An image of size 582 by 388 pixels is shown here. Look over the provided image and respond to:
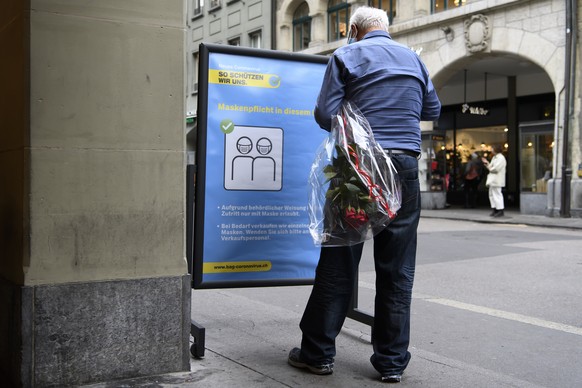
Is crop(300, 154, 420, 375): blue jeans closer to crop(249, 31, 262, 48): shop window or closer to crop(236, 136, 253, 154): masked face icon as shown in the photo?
crop(236, 136, 253, 154): masked face icon

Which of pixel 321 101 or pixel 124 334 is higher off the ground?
pixel 321 101

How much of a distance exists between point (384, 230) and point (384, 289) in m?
0.32

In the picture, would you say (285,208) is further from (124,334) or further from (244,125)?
(124,334)

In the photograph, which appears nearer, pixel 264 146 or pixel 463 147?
pixel 264 146

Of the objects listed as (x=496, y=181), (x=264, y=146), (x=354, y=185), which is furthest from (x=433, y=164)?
(x=354, y=185)

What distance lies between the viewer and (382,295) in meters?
3.75

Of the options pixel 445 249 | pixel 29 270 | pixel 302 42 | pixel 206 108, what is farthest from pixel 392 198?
pixel 302 42

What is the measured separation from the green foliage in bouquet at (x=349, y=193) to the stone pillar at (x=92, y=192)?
2.68ft

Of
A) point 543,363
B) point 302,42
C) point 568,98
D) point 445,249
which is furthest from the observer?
point 302,42

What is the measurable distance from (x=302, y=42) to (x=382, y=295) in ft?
Answer: 83.0

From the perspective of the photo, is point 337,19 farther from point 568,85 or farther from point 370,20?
point 370,20

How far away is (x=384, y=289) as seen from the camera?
375 cm

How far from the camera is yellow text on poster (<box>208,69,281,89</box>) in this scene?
14.4 feet

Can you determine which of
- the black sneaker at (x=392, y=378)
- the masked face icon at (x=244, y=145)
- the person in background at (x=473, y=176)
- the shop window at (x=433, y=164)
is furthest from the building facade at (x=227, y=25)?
the black sneaker at (x=392, y=378)
